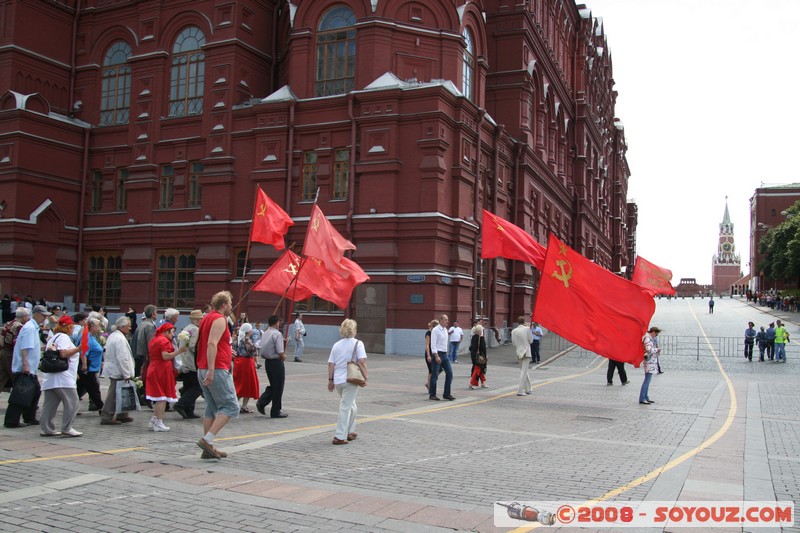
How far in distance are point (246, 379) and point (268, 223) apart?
563cm

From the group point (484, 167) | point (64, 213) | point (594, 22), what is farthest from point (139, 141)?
point (594, 22)

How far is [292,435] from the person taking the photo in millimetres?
10633

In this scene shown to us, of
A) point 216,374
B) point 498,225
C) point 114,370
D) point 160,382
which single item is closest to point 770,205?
point 498,225

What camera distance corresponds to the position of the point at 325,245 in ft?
50.7

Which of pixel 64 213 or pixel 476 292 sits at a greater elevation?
pixel 64 213

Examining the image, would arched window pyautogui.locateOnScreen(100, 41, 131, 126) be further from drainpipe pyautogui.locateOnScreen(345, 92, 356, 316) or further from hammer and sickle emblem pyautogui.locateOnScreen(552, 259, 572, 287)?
hammer and sickle emblem pyautogui.locateOnScreen(552, 259, 572, 287)

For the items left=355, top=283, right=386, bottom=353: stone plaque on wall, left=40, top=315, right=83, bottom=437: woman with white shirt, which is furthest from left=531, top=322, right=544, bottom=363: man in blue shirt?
left=40, top=315, right=83, bottom=437: woman with white shirt

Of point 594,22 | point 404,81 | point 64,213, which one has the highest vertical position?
point 594,22

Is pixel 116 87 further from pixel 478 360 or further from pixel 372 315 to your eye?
pixel 478 360

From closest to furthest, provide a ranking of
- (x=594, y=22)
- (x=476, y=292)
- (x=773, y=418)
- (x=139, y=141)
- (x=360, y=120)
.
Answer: (x=773, y=418) < (x=360, y=120) < (x=476, y=292) < (x=139, y=141) < (x=594, y=22)

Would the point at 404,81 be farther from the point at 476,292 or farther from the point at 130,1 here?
the point at 130,1

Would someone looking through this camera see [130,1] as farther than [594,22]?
No

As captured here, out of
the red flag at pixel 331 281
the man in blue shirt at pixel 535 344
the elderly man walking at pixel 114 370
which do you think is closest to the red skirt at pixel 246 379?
the elderly man walking at pixel 114 370

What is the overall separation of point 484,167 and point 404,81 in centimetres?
591
